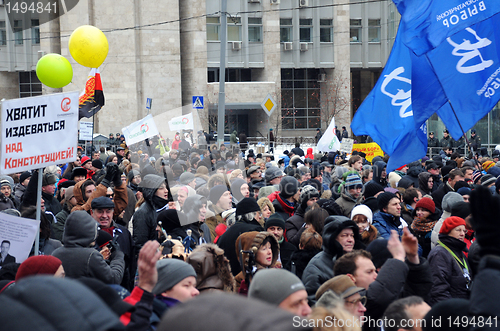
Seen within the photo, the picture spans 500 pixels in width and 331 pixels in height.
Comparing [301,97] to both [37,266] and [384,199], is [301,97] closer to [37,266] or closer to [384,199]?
[384,199]

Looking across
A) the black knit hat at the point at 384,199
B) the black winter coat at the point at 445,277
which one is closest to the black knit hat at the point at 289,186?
the black knit hat at the point at 384,199

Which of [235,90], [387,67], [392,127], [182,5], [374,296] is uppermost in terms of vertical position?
[182,5]

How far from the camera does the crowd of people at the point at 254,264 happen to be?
1.58 metres

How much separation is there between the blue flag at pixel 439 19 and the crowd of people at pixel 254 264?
5.71 ft

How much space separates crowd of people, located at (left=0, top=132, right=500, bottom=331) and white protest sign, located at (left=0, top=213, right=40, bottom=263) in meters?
0.10

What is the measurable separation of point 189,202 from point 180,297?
262 centimetres

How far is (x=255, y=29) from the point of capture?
1646 inches

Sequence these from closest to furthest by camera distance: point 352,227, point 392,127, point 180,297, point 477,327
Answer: point 477,327 < point 180,297 < point 352,227 < point 392,127

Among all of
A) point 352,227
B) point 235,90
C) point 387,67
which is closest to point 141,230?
point 352,227

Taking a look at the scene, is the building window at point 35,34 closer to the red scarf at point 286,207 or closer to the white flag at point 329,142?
the white flag at point 329,142

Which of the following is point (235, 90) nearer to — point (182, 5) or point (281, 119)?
point (281, 119)

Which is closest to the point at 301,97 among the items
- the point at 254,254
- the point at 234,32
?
the point at 234,32

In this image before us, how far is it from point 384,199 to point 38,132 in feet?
12.5

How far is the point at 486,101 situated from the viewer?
6.02 m
